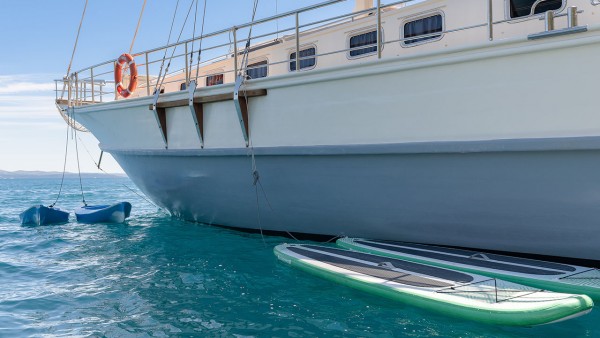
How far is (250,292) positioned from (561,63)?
3862mm

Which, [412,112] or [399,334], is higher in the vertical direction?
[412,112]

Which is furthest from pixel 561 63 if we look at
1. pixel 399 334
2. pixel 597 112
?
pixel 399 334

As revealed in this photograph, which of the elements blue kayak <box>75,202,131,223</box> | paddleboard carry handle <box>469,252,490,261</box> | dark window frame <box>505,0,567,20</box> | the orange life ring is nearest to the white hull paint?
paddleboard carry handle <box>469,252,490,261</box>

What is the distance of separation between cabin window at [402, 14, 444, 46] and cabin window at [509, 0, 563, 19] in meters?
0.87

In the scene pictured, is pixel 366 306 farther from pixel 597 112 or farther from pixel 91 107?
pixel 91 107

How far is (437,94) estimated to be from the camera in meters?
5.16

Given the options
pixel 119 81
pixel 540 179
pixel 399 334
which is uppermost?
pixel 119 81

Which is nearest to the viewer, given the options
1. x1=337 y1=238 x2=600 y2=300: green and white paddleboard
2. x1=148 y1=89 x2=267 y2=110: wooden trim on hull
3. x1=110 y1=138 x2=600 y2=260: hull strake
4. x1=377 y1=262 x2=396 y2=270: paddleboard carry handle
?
x1=337 y1=238 x2=600 y2=300: green and white paddleboard

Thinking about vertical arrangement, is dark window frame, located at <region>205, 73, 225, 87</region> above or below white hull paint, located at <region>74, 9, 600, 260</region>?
above

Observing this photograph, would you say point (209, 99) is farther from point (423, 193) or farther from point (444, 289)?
point (444, 289)

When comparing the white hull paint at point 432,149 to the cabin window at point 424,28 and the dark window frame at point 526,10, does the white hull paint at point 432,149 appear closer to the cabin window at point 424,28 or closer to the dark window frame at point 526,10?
the dark window frame at point 526,10

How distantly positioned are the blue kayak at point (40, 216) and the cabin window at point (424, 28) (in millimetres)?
9228

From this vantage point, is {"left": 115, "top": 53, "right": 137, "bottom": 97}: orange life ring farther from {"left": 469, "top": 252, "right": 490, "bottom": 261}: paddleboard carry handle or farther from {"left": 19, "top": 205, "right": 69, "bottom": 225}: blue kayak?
{"left": 469, "top": 252, "right": 490, "bottom": 261}: paddleboard carry handle

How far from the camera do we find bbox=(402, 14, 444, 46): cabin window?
6109mm
